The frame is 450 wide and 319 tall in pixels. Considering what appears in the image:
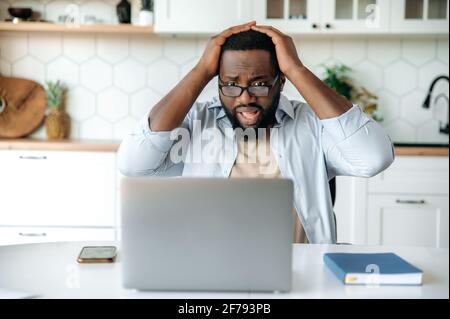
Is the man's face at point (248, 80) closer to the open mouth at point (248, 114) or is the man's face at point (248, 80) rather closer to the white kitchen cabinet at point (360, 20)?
the open mouth at point (248, 114)

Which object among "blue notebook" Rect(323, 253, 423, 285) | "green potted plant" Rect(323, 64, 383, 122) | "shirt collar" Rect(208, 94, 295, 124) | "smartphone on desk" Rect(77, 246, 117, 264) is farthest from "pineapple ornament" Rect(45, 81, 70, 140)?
"blue notebook" Rect(323, 253, 423, 285)

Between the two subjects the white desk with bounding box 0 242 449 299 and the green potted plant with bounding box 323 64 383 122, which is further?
the green potted plant with bounding box 323 64 383 122

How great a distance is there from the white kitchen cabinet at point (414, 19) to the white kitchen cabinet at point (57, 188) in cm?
148

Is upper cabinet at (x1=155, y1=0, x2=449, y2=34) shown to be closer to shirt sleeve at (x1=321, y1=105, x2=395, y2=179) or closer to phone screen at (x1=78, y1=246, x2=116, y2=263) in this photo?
shirt sleeve at (x1=321, y1=105, x2=395, y2=179)

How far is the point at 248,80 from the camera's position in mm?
1397

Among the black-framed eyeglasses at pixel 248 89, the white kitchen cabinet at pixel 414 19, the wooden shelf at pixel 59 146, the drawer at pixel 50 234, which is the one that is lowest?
the drawer at pixel 50 234

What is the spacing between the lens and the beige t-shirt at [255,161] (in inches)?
58.8

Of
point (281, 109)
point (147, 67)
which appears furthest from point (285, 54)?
point (147, 67)

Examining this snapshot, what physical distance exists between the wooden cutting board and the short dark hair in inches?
76.2

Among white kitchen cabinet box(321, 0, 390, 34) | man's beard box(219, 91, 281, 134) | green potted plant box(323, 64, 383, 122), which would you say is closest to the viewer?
man's beard box(219, 91, 281, 134)

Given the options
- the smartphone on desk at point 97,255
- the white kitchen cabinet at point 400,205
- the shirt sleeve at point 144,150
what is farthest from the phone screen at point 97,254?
the white kitchen cabinet at point 400,205

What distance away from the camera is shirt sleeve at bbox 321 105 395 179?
1338 mm
